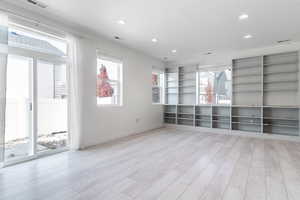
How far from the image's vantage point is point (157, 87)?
20.8 feet

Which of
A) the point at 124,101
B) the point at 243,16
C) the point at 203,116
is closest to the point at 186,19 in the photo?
the point at 243,16

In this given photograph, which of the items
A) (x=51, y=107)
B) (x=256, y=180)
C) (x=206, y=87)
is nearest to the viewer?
(x=256, y=180)

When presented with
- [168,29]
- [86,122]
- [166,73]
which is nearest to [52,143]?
[86,122]

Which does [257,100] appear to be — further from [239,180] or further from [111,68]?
[111,68]

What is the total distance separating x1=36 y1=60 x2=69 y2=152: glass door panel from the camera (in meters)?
3.07

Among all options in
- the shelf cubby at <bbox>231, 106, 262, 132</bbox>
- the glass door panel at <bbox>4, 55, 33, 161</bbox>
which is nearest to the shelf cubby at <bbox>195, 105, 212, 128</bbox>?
the shelf cubby at <bbox>231, 106, 262, 132</bbox>

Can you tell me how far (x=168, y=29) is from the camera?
3479 millimetres

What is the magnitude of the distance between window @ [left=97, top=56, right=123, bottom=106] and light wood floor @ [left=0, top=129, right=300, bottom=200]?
1.40 m

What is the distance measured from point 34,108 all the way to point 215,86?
5.31 m

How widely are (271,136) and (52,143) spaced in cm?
576

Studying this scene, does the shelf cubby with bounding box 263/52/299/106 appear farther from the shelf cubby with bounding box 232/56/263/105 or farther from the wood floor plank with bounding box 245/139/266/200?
the wood floor plank with bounding box 245/139/266/200

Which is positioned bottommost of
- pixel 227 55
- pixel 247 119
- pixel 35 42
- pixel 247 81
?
pixel 247 119

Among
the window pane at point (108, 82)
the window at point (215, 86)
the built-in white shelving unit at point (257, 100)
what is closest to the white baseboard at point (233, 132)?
the built-in white shelving unit at point (257, 100)

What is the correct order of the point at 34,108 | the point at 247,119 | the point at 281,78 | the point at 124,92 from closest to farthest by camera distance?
the point at 34,108 < the point at 281,78 < the point at 124,92 < the point at 247,119
